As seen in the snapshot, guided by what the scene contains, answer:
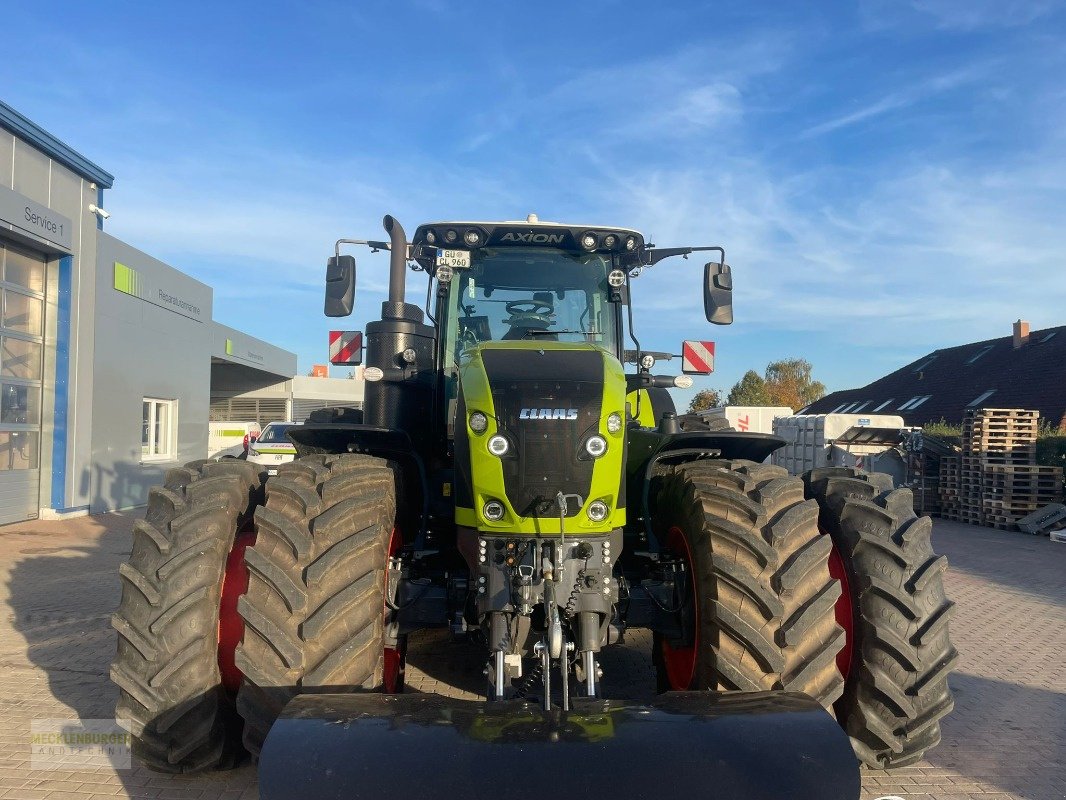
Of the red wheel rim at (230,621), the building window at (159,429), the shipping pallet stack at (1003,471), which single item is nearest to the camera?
the red wheel rim at (230,621)

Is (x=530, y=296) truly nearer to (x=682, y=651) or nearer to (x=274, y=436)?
(x=682, y=651)

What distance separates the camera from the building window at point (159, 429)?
60.6ft

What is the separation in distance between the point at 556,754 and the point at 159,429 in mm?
18974

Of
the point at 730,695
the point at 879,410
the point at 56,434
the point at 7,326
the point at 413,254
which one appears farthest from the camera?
the point at 879,410

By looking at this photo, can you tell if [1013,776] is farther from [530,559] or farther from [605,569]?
[530,559]

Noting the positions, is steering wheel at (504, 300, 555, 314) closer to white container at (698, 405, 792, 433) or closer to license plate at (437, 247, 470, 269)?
license plate at (437, 247, 470, 269)

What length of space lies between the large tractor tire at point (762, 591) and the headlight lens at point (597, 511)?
0.45 meters

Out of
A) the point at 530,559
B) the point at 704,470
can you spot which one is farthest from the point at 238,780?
the point at 704,470

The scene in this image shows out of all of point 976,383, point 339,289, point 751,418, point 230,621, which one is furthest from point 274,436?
point 976,383

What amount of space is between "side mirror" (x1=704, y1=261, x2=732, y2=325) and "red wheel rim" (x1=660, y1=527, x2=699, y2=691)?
1612 millimetres

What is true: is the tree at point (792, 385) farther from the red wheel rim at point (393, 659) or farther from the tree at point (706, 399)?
the red wheel rim at point (393, 659)

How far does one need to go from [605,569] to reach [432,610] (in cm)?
97

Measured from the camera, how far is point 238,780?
3584mm

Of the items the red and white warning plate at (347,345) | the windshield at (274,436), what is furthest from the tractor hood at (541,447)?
the windshield at (274,436)
